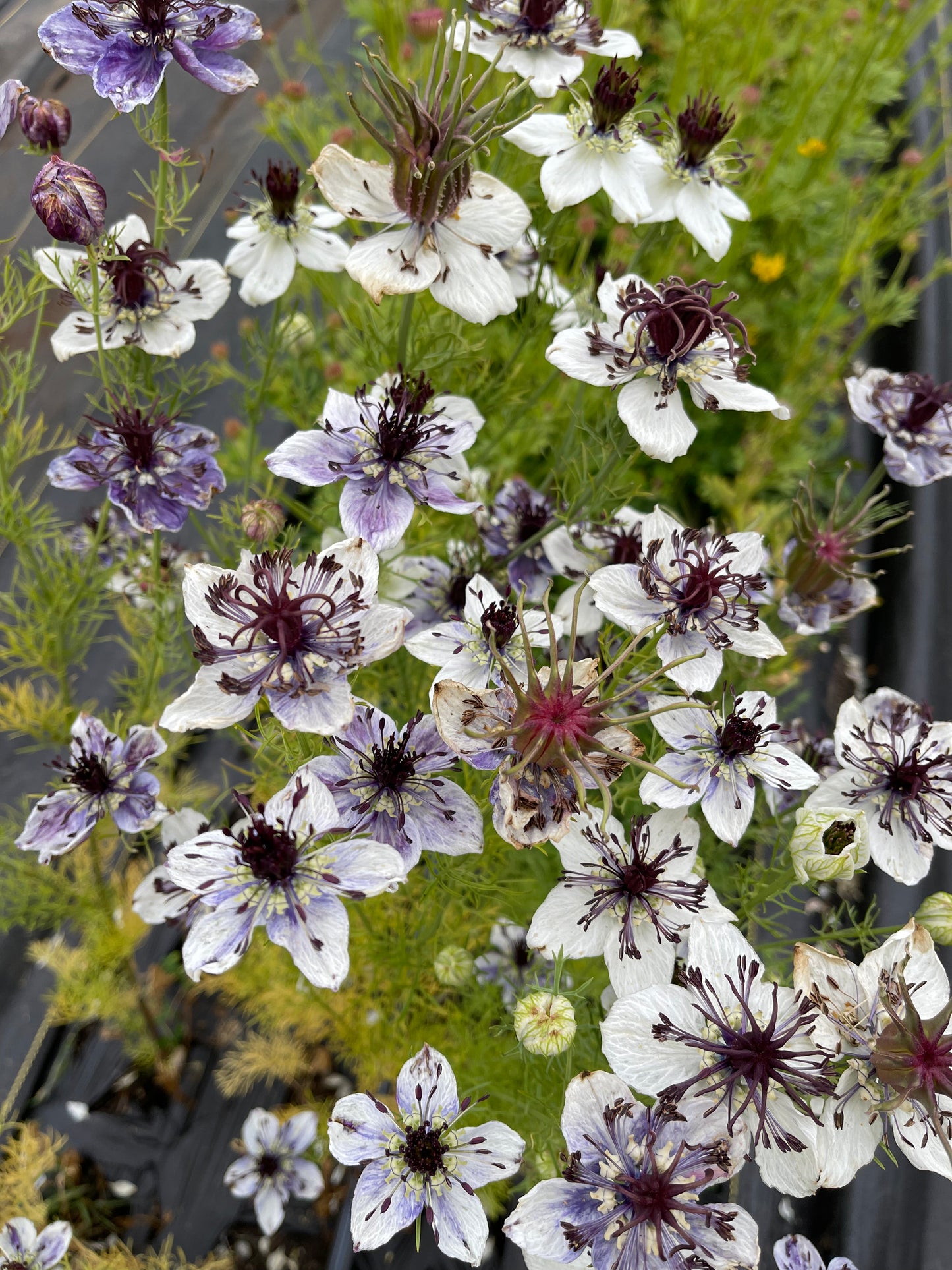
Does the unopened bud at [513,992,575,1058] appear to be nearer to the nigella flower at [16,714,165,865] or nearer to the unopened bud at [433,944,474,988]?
the unopened bud at [433,944,474,988]

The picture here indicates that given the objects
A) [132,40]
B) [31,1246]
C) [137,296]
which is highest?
[132,40]

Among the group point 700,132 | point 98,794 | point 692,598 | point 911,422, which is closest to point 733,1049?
point 692,598

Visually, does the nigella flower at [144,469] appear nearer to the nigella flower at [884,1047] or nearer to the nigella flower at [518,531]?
the nigella flower at [518,531]

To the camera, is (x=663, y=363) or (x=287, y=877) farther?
(x=663, y=363)

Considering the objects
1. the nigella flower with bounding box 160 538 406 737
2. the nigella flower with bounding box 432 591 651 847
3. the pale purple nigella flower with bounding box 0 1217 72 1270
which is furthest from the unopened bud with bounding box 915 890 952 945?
the pale purple nigella flower with bounding box 0 1217 72 1270

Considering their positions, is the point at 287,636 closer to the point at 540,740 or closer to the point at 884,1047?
the point at 540,740

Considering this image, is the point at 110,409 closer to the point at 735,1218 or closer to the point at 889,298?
the point at 735,1218
